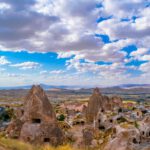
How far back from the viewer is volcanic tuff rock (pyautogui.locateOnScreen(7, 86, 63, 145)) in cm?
2259

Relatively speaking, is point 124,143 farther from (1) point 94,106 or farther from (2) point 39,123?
(1) point 94,106

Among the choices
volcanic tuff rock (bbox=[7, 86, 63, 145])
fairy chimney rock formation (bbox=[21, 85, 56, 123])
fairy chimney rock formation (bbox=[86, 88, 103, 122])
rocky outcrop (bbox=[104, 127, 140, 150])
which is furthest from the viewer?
fairy chimney rock formation (bbox=[86, 88, 103, 122])

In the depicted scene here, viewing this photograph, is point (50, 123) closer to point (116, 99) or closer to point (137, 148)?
point (137, 148)

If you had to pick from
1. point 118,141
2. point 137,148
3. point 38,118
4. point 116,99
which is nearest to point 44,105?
point 38,118

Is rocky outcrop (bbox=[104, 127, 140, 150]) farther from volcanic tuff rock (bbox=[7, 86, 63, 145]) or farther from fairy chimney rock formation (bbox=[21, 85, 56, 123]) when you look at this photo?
fairy chimney rock formation (bbox=[21, 85, 56, 123])

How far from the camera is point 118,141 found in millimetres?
18234

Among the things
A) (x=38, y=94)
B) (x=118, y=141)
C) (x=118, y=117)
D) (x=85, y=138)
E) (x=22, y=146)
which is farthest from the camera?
(x=118, y=117)

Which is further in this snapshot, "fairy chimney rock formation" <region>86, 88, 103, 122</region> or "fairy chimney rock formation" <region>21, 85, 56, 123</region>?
"fairy chimney rock formation" <region>86, 88, 103, 122</region>

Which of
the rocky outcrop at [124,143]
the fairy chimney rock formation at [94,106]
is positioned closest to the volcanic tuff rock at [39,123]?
the rocky outcrop at [124,143]

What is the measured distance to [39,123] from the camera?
23281 millimetres

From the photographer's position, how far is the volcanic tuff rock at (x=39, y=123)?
22594mm

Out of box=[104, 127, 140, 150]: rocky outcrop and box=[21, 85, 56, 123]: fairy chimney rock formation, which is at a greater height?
box=[21, 85, 56, 123]: fairy chimney rock formation

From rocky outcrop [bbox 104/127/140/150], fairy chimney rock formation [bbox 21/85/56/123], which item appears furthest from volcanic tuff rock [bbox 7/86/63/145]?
rocky outcrop [bbox 104/127/140/150]

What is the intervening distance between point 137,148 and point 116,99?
7067cm
